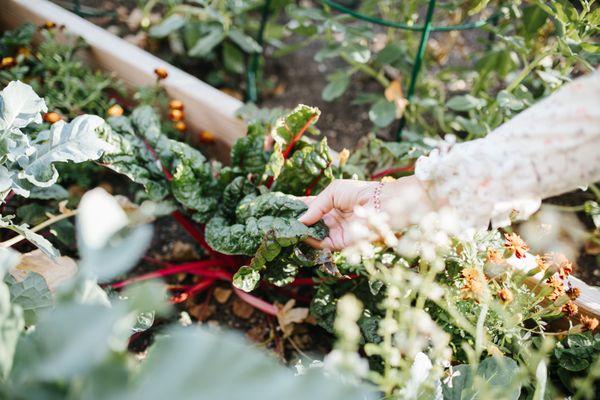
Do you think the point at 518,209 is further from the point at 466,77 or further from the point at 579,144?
the point at 466,77

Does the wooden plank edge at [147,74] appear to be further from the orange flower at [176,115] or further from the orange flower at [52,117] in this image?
the orange flower at [52,117]

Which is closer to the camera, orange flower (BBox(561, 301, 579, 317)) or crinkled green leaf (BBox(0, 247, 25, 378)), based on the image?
crinkled green leaf (BBox(0, 247, 25, 378))

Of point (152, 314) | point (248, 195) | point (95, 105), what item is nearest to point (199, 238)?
point (248, 195)

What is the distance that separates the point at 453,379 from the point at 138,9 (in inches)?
77.8

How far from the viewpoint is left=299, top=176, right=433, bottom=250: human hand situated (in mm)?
1175

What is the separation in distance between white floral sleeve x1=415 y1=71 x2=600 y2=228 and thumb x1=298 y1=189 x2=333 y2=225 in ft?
0.75

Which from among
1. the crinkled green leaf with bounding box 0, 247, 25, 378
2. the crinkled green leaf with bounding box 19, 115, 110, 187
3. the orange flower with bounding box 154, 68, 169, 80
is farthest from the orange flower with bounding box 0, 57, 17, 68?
the crinkled green leaf with bounding box 0, 247, 25, 378

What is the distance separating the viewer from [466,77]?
2.02 metres

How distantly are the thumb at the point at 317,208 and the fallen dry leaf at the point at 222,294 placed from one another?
0.45 metres

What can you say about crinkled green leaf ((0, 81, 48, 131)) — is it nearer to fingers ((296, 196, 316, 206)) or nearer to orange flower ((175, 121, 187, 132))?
orange flower ((175, 121, 187, 132))

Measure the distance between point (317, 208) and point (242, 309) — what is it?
46 centimetres

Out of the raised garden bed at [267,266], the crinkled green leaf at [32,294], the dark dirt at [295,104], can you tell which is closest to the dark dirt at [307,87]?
the dark dirt at [295,104]

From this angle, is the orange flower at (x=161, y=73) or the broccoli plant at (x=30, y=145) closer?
the broccoli plant at (x=30, y=145)

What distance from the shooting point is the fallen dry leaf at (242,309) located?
1559 mm
